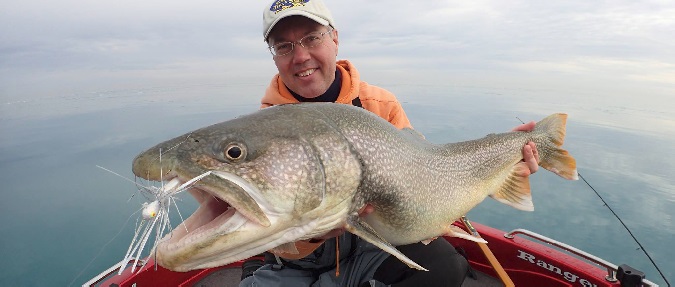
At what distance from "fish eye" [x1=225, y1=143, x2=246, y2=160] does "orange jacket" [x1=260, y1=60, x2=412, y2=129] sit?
1.67 metres

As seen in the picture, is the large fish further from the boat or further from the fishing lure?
the boat

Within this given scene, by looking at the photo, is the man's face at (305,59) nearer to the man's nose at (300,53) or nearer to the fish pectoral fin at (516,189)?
the man's nose at (300,53)

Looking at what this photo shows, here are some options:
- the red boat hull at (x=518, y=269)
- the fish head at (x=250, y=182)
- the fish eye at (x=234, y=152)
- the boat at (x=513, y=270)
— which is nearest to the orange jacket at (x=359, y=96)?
the boat at (x=513, y=270)

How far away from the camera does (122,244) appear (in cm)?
906

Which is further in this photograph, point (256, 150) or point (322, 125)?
point (322, 125)

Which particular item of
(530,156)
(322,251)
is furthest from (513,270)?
(322,251)

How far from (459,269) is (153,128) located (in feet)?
77.7

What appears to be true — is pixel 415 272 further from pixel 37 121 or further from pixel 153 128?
pixel 37 121

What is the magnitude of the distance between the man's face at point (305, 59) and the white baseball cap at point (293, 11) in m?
0.06

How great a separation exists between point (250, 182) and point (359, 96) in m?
2.03

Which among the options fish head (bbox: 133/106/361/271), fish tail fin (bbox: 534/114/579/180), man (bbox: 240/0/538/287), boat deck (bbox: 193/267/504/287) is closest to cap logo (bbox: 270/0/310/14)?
man (bbox: 240/0/538/287)

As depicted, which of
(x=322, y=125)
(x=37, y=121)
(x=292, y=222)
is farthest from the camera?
(x=37, y=121)

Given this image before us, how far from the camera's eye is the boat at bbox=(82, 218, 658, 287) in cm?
342

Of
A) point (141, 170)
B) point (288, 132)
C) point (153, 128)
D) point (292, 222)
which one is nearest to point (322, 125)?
point (288, 132)
